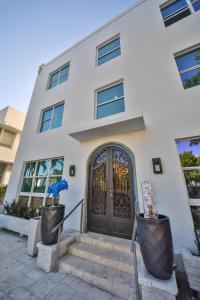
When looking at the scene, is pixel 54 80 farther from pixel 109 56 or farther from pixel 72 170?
pixel 72 170

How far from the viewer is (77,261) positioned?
2621 mm

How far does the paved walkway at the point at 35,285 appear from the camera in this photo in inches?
75.5

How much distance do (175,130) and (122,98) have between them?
2.21 meters

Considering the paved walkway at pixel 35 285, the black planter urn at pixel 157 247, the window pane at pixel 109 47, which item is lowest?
the paved walkway at pixel 35 285

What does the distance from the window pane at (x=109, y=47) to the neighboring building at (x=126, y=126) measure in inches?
2.5

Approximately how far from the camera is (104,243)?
298 centimetres

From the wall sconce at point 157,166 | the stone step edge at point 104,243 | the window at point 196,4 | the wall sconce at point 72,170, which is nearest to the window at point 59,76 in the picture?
the wall sconce at point 72,170

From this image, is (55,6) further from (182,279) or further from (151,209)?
(182,279)

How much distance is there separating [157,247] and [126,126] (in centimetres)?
272

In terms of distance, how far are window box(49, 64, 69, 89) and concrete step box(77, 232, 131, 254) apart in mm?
7420

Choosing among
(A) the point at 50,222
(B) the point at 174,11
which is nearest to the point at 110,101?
(B) the point at 174,11

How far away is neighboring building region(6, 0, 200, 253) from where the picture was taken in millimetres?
3148

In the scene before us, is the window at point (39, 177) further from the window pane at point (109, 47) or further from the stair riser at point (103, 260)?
the window pane at point (109, 47)

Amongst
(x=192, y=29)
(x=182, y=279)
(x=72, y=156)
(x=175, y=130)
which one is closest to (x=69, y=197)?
(x=72, y=156)
